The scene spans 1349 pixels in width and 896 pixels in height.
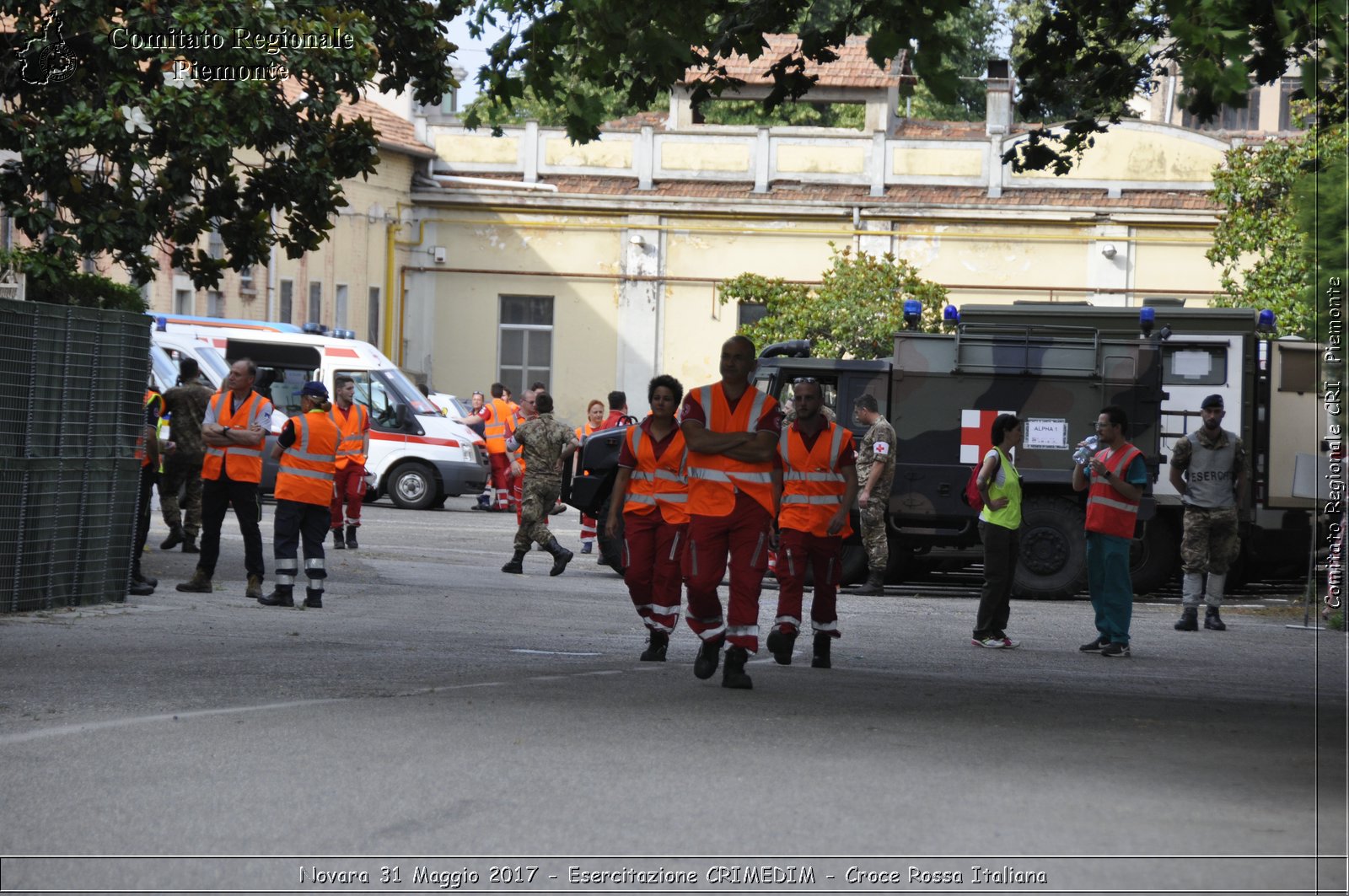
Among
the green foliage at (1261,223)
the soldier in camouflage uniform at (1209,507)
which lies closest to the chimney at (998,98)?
the green foliage at (1261,223)

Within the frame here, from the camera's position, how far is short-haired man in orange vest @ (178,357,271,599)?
14680 millimetres

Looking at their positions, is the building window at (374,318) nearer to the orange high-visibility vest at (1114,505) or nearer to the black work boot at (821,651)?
the orange high-visibility vest at (1114,505)

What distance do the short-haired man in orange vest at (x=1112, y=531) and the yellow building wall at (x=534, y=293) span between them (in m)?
27.2

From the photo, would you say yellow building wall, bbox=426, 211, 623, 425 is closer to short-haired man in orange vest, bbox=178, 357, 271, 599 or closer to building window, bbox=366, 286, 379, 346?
building window, bbox=366, 286, 379, 346

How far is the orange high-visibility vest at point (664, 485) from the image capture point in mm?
11336

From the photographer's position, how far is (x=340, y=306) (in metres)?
39.7

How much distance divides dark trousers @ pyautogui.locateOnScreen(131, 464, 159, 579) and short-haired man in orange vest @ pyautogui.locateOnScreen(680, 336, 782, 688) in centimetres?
603

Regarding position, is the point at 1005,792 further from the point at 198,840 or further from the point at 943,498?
the point at 943,498

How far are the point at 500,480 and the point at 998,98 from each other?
17.5 meters

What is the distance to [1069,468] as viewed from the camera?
1850cm

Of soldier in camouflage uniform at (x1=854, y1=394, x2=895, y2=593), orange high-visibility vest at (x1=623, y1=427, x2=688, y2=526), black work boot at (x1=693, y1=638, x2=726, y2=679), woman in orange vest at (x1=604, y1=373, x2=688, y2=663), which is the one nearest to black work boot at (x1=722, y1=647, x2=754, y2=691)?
black work boot at (x1=693, y1=638, x2=726, y2=679)

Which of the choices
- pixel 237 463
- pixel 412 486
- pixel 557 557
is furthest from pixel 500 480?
pixel 237 463

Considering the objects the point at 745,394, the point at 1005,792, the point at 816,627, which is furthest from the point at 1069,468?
the point at 1005,792

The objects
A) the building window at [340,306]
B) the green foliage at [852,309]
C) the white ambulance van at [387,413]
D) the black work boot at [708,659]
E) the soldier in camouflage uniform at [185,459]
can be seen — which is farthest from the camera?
the building window at [340,306]
